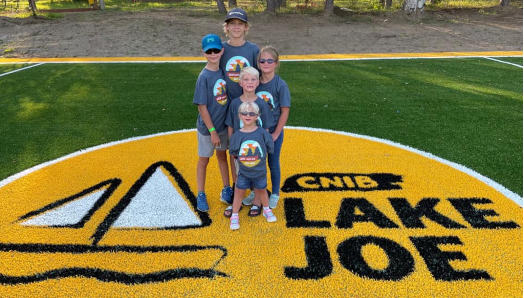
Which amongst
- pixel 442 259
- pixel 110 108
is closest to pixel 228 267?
pixel 442 259

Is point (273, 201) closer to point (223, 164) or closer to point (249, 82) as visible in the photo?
point (223, 164)

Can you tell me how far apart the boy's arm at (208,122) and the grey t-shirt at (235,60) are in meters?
0.32

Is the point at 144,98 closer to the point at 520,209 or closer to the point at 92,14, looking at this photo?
the point at 520,209

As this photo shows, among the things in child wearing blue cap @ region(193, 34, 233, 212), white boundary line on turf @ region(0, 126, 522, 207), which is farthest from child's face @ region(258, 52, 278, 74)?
white boundary line on turf @ region(0, 126, 522, 207)

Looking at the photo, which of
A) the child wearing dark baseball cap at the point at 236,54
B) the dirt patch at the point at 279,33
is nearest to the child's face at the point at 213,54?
the child wearing dark baseball cap at the point at 236,54

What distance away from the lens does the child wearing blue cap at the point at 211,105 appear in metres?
3.01

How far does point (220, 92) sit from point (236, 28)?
0.56 metres

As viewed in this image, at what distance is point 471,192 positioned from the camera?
375cm

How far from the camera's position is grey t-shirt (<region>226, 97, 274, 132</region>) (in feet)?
10.1

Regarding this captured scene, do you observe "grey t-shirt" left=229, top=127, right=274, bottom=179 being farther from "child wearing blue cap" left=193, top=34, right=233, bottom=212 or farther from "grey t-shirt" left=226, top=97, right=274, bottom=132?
"child wearing blue cap" left=193, top=34, right=233, bottom=212

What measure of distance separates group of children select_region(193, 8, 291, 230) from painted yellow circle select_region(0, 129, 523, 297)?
46 centimetres

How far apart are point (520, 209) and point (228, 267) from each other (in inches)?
114

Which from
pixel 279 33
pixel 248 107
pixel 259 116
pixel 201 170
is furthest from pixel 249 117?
pixel 279 33

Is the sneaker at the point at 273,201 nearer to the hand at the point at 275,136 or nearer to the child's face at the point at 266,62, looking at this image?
the hand at the point at 275,136
